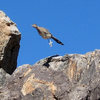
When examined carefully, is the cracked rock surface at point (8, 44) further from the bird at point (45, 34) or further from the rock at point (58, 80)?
the rock at point (58, 80)

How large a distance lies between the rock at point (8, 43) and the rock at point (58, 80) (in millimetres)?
1546

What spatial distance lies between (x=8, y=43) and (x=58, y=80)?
3941 mm

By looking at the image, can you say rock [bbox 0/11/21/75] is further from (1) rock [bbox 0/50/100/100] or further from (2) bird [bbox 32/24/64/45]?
(1) rock [bbox 0/50/100/100]

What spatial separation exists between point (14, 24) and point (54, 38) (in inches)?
98.8

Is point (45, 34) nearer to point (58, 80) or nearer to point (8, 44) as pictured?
point (8, 44)

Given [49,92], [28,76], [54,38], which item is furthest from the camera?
[54,38]

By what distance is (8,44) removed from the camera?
19672 mm

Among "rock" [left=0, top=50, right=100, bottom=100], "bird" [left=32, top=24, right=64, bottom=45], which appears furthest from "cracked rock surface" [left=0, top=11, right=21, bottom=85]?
"rock" [left=0, top=50, right=100, bottom=100]

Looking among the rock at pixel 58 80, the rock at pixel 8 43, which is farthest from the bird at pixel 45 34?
the rock at pixel 58 80

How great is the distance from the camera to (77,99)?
1552 centimetres

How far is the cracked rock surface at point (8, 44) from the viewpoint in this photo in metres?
19.5

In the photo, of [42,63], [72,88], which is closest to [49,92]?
[72,88]

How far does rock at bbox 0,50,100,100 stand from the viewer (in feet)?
52.1

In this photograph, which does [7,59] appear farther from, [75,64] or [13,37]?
[75,64]
